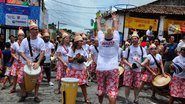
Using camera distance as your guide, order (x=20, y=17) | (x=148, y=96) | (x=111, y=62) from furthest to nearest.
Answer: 1. (x=20, y=17)
2. (x=148, y=96)
3. (x=111, y=62)

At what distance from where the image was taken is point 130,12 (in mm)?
30359

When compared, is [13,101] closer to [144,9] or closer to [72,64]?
[72,64]

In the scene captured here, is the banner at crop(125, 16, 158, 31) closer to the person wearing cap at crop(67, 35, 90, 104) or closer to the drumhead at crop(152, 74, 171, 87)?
the drumhead at crop(152, 74, 171, 87)

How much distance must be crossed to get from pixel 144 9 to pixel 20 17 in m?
15.7

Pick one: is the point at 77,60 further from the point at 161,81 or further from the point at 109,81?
the point at 161,81

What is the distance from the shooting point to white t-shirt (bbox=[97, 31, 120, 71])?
7.22 meters

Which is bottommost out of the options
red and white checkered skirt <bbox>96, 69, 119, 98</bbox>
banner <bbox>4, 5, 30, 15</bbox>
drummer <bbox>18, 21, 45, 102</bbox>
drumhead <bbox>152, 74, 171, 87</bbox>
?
drumhead <bbox>152, 74, 171, 87</bbox>

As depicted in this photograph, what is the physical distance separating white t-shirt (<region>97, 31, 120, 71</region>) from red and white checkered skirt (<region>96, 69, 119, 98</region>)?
11 centimetres

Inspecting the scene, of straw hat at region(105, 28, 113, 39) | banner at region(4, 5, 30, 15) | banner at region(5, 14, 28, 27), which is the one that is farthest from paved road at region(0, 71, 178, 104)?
banner at region(4, 5, 30, 15)

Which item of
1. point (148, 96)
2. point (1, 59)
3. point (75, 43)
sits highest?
point (75, 43)

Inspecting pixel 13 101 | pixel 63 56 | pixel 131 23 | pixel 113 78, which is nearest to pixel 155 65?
pixel 63 56

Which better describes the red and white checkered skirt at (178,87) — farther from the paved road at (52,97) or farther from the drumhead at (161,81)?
the paved road at (52,97)

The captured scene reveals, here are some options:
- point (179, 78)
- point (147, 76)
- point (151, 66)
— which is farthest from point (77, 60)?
point (151, 66)

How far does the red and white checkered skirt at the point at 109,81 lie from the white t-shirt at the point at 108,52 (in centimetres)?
11
